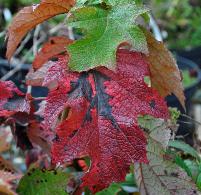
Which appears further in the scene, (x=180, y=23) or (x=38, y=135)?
(x=180, y=23)

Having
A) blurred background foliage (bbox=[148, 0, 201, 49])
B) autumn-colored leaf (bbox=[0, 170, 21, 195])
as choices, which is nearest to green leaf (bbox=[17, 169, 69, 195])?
autumn-colored leaf (bbox=[0, 170, 21, 195])

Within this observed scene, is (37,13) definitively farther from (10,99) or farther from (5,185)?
(5,185)

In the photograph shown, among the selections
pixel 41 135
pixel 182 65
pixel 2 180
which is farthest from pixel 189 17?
pixel 2 180

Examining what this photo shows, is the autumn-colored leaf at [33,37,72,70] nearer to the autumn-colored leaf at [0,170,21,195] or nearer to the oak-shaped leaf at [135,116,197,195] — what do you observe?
the oak-shaped leaf at [135,116,197,195]

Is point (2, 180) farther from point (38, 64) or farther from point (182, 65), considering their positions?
point (182, 65)

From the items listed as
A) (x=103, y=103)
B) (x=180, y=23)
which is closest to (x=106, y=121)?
(x=103, y=103)
